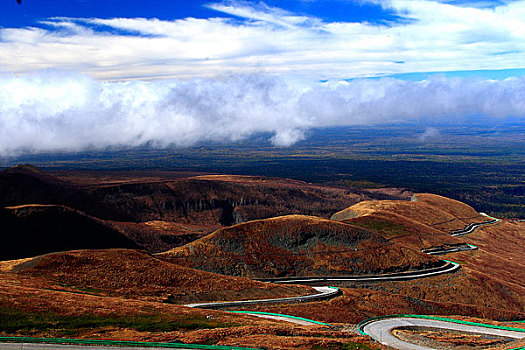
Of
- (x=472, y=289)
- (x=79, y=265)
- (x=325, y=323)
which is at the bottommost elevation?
(x=472, y=289)

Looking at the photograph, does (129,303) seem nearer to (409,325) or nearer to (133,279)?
(133,279)

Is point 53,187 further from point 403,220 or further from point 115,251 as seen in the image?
point 403,220

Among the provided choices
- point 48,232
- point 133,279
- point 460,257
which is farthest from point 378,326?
point 48,232

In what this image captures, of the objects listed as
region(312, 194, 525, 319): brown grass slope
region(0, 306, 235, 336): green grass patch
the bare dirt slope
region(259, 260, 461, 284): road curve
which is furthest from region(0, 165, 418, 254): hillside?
region(0, 306, 235, 336): green grass patch

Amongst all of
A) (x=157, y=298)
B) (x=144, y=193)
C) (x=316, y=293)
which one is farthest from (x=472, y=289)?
(x=144, y=193)

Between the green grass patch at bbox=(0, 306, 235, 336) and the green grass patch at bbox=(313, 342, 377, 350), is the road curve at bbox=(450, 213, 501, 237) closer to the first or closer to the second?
the green grass patch at bbox=(313, 342, 377, 350)

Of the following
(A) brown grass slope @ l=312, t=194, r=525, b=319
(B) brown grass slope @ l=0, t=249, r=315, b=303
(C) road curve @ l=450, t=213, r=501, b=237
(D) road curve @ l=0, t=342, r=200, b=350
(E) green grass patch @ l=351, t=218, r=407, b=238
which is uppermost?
(D) road curve @ l=0, t=342, r=200, b=350
